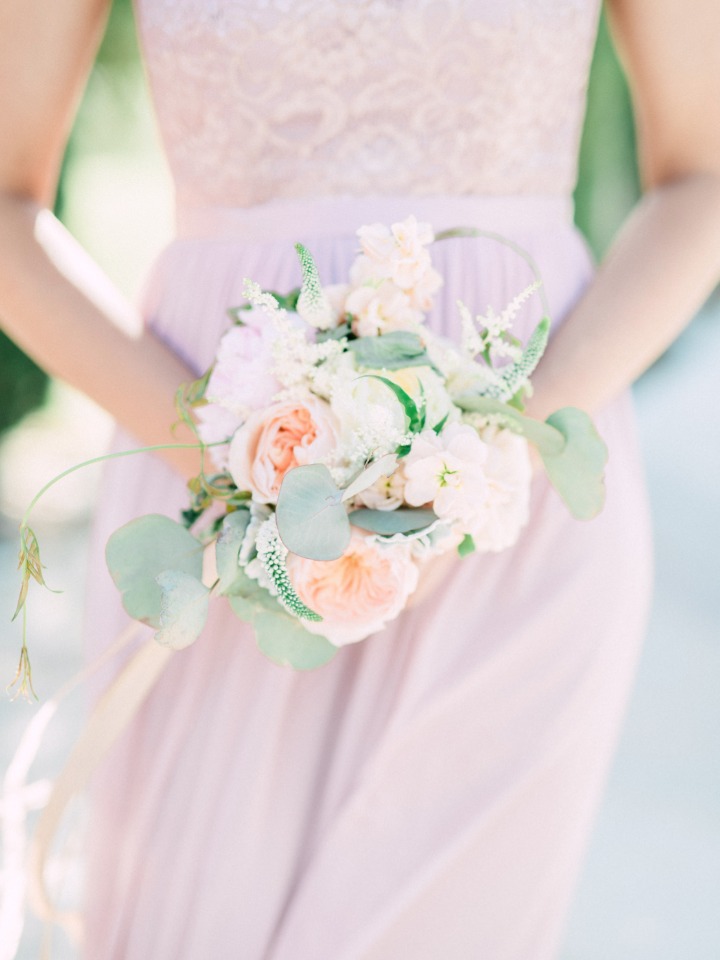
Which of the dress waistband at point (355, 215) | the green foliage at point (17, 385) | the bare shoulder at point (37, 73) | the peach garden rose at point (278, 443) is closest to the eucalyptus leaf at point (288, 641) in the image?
the peach garden rose at point (278, 443)

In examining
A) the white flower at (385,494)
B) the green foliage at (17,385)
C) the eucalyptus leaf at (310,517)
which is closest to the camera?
the eucalyptus leaf at (310,517)

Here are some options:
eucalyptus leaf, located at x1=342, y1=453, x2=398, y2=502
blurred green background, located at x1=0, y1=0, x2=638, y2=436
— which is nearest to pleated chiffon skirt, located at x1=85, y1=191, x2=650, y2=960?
eucalyptus leaf, located at x1=342, y1=453, x2=398, y2=502

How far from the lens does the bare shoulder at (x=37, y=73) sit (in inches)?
50.5

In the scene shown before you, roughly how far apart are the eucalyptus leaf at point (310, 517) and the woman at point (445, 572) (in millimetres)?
487

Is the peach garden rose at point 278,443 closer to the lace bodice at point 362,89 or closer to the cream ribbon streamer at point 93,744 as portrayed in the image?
the cream ribbon streamer at point 93,744

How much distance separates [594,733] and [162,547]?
2.10 ft

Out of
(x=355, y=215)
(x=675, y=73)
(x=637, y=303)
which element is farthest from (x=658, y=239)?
(x=355, y=215)

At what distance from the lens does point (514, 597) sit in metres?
1.39

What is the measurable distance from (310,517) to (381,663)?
21.3 inches

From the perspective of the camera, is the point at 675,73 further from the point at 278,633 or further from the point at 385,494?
the point at 278,633

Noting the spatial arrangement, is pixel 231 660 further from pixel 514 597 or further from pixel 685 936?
pixel 685 936

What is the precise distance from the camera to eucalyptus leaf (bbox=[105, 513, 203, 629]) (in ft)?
3.42

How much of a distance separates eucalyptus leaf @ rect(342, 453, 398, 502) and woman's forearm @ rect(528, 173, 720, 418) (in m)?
0.44

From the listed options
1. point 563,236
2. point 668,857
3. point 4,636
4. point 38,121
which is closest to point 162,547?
point 38,121
